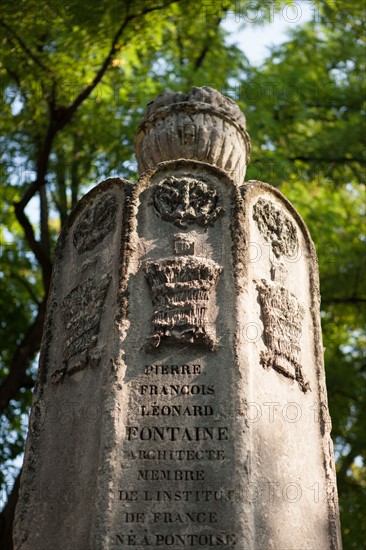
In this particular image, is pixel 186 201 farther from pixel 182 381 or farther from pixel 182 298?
pixel 182 381

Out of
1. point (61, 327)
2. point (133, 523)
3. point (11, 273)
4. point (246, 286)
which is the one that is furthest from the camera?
point (11, 273)

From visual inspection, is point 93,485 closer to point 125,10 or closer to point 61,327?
point 61,327

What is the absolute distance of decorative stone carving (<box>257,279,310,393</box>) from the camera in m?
6.09

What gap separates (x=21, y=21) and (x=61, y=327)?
6.10 metres

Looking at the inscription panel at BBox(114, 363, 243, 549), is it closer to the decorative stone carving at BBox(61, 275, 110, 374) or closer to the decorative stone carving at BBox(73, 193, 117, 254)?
the decorative stone carving at BBox(61, 275, 110, 374)

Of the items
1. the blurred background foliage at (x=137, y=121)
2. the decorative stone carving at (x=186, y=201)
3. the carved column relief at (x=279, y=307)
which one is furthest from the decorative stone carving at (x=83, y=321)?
the blurred background foliage at (x=137, y=121)

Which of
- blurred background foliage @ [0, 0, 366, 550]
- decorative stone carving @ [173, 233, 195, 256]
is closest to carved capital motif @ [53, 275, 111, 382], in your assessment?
decorative stone carving @ [173, 233, 195, 256]

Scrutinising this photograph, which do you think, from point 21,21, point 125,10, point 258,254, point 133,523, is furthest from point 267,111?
point 133,523

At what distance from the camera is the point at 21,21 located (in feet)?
36.8

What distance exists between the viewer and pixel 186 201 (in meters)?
6.57

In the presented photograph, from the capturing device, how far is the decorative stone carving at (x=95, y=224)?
6816 mm

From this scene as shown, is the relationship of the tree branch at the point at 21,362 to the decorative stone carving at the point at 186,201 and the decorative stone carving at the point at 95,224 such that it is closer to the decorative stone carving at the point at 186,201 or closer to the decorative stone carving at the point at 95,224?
the decorative stone carving at the point at 95,224

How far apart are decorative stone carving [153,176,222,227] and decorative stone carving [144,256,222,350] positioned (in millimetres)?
428

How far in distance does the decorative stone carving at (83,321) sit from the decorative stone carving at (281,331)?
4.17 feet
